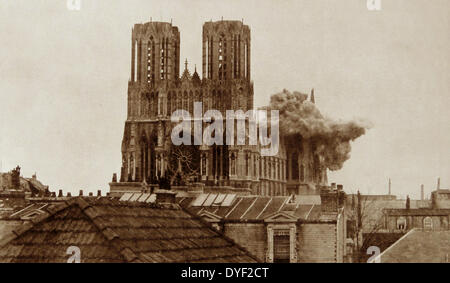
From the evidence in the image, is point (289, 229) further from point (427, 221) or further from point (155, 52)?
point (155, 52)

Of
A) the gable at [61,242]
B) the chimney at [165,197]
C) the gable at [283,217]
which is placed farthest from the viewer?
the gable at [283,217]

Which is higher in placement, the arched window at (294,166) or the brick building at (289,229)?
the arched window at (294,166)

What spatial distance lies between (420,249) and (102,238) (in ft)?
63.8

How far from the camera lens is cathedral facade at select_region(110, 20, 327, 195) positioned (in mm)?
93250

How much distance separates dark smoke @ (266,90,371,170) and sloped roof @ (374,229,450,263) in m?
54.0

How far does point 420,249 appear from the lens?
124 ft

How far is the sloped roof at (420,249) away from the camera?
3509 centimetres

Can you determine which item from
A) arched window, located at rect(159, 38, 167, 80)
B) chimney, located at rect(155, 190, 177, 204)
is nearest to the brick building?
chimney, located at rect(155, 190, 177, 204)

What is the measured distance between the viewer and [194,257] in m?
23.4

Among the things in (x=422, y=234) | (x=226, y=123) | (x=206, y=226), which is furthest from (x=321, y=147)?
(x=206, y=226)

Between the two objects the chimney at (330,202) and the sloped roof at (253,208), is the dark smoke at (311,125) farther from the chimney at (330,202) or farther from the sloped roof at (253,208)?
the chimney at (330,202)

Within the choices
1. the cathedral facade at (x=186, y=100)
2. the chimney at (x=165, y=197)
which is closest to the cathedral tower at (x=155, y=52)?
the cathedral facade at (x=186, y=100)

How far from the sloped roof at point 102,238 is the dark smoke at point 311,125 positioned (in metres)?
69.7

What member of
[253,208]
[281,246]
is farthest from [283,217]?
[253,208]
